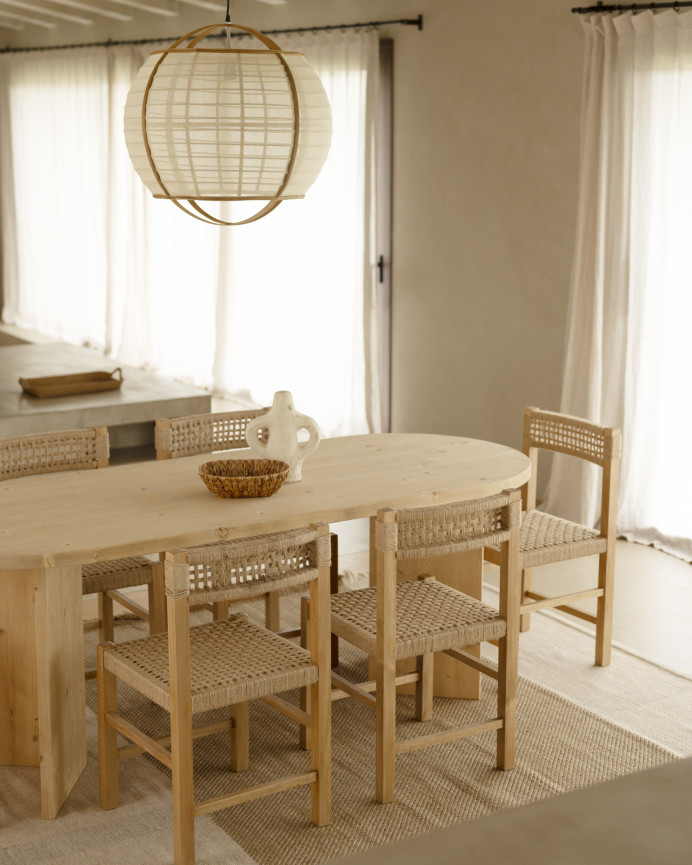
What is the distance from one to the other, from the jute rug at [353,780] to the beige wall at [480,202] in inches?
89.8

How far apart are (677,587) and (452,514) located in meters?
2.01

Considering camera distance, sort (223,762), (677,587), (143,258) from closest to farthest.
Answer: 1. (223,762)
2. (677,587)
3. (143,258)

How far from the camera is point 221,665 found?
7.86ft

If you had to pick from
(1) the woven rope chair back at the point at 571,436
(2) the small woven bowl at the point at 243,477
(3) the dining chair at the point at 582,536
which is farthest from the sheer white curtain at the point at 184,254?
(2) the small woven bowl at the point at 243,477

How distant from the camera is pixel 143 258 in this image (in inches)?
313

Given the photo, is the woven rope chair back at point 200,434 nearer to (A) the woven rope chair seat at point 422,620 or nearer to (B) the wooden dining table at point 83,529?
(B) the wooden dining table at point 83,529

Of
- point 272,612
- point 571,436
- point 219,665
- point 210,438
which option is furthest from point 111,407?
point 219,665

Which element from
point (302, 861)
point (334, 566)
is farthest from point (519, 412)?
point (302, 861)

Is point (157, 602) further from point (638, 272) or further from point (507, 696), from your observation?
point (638, 272)

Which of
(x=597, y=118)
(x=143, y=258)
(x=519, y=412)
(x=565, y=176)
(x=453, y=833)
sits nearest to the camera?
(x=453, y=833)

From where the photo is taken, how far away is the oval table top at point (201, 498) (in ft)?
8.28

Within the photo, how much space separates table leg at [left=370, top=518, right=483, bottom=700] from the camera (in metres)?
3.15

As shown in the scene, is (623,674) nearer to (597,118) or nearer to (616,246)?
(616,246)

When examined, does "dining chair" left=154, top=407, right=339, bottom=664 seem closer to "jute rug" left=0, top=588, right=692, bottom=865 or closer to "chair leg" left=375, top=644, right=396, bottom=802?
"jute rug" left=0, top=588, right=692, bottom=865
